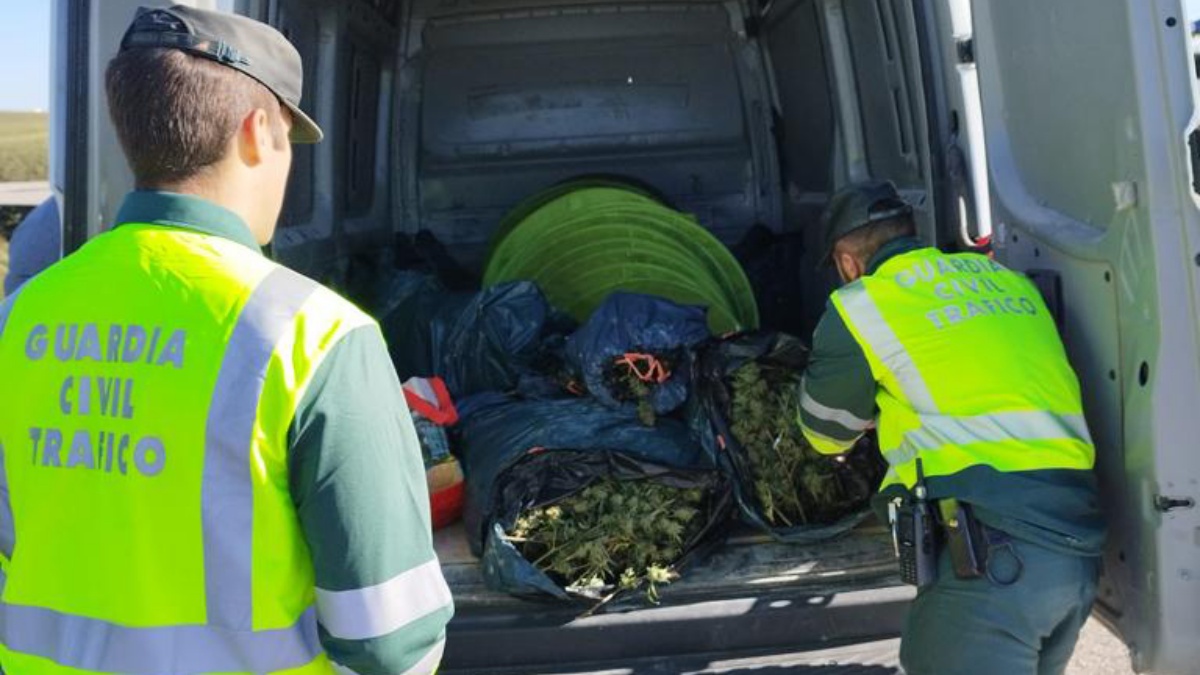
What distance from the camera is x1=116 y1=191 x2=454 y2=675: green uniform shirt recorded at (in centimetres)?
132

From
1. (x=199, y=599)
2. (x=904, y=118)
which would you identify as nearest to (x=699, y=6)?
(x=904, y=118)

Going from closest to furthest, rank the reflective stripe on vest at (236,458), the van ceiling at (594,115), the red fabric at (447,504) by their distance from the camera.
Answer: the reflective stripe on vest at (236,458), the red fabric at (447,504), the van ceiling at (594,115)

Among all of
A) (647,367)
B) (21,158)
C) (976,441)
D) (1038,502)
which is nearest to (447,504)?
(647,367)

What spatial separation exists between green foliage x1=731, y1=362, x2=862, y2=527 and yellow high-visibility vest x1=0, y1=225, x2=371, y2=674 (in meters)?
1.65

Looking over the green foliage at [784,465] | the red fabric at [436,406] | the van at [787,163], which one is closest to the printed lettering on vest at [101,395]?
the van at [787,163]

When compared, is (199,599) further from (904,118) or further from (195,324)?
(904,118)

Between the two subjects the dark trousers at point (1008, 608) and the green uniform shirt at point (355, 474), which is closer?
the green uniform shirt at point (355, 474)

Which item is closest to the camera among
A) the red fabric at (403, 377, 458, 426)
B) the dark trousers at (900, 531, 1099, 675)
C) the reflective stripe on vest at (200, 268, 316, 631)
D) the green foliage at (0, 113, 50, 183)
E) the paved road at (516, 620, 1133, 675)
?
the reflective stripe on vest at (200, 268, 316, 631)

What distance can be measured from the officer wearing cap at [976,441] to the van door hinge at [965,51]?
584 mm

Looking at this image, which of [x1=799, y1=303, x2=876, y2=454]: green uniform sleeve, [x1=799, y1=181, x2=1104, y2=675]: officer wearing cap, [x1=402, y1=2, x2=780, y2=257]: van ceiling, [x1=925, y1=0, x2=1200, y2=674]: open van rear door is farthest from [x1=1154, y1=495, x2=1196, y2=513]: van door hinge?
[x1=402, y1=2, x2=780, y2=257]: van ceiling

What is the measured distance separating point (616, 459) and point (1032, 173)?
46.6 inches

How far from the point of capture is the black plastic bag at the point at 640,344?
3250 mm

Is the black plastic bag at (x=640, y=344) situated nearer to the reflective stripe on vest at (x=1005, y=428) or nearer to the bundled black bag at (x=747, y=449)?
the bundled black bag at (x=747, y=449)

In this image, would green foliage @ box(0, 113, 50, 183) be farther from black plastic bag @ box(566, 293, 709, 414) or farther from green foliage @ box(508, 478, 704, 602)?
green foliage @ box(508, 478, 704, 602)
